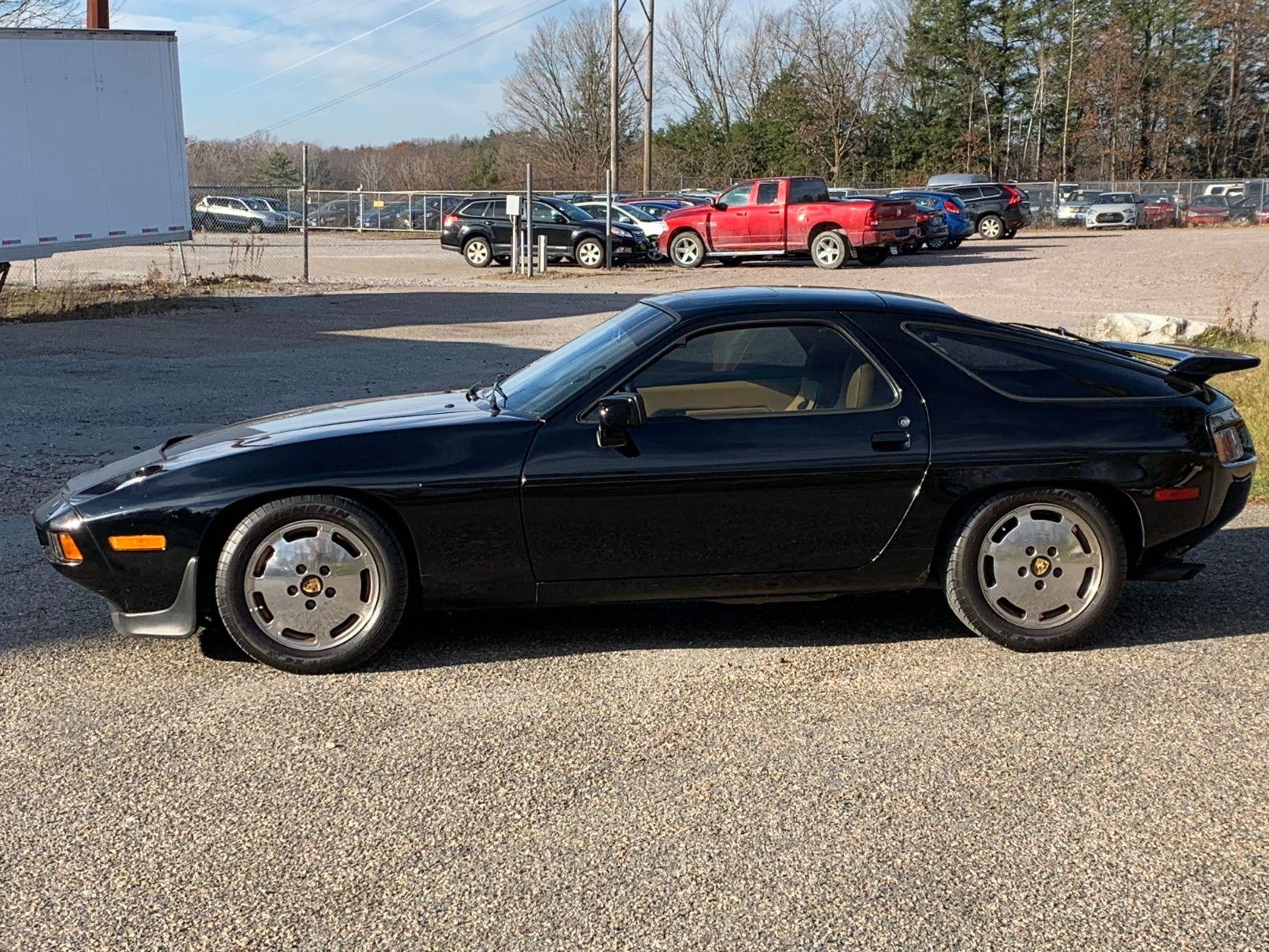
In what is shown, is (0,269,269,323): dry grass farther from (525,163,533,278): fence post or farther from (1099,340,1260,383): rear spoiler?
(1099,340,1260,383): rear spoiler

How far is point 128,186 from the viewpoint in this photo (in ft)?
63.3

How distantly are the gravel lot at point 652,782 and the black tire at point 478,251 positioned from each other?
85.2 feet

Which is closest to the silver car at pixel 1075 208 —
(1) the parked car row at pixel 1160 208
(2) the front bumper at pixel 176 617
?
(1) the parked car row at pixel 1160 208

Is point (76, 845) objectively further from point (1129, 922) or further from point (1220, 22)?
point (1220, 22)

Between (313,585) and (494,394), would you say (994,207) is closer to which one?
(494,394)

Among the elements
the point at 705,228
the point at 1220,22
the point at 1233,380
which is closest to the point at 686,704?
the point at 1233,380

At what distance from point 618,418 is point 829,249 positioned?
24.5 meters

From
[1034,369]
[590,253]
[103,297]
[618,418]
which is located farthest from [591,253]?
[618,418]

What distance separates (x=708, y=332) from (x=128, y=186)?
54.8ft

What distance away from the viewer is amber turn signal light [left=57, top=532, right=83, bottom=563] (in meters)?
4.58

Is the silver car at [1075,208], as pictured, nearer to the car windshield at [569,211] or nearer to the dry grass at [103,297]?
the car windshield at [569,211]

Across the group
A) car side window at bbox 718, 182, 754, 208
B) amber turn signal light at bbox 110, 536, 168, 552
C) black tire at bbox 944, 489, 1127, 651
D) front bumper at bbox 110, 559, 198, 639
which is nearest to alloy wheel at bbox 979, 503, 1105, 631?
black tire at bbox 944, 489, 1127, 651

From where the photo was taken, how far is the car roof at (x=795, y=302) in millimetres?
5035

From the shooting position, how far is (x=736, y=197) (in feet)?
95.9
